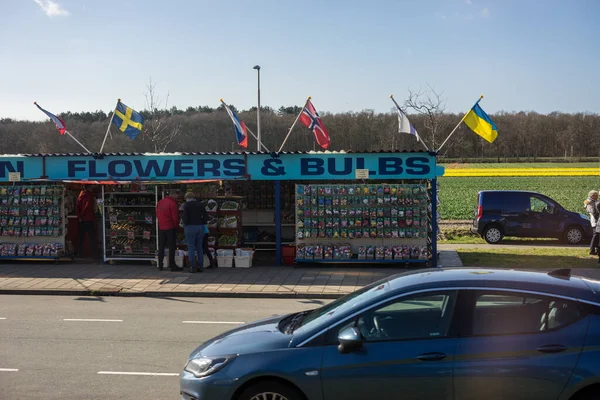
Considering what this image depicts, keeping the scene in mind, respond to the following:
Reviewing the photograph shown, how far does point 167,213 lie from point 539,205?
13.1 metres

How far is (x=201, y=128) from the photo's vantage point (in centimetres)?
8756

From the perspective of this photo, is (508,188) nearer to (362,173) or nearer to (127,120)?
(362,173)

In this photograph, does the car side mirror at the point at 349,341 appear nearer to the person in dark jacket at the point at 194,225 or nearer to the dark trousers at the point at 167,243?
the person in dark jacket at the point at 194,225

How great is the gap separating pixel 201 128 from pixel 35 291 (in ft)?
249

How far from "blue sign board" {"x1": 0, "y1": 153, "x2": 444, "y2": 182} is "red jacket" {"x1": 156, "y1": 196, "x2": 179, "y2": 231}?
4.59ft

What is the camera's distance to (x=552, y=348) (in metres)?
4.74

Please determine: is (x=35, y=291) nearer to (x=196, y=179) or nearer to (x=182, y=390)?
(x=196, y=179)

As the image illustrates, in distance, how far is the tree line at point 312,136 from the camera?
6606 centimetres

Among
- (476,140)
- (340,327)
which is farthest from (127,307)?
(476,140)

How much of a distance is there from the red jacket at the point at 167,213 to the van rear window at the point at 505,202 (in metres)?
11.2

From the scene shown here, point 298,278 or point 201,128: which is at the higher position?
point 201,128

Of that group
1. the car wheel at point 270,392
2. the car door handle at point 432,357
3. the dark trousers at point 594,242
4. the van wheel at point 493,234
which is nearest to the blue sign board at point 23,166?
the car wheel at point 270,392

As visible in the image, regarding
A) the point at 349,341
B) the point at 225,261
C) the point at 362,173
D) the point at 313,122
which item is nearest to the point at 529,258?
the point at 362,173

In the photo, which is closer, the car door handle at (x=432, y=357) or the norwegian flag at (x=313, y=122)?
the car door handle at (x=432, y=357)
